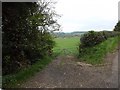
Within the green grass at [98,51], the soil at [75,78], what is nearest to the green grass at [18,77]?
the soil at [75,78]

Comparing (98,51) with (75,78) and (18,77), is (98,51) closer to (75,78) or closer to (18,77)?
(75,78)

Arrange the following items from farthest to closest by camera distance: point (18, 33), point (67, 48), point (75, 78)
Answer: point (67, 48)
point (18, 33)
point (75, 78)

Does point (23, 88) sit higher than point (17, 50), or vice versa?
point (17, 50)

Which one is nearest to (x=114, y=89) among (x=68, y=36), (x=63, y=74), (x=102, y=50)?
(x=63, y=74)

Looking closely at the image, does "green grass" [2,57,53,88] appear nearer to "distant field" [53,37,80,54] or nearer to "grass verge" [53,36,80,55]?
"grass verge" [53,36,80,55]

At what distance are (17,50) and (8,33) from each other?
153 centimetres

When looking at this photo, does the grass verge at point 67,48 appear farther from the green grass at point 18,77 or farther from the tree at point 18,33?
the green grass at point 18,77

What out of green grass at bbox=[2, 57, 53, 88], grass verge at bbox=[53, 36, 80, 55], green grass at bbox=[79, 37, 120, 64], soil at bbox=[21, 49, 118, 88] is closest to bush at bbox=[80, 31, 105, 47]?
green grass at bbox=[79, 37, 120, 64]

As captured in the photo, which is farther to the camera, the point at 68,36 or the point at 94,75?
the point at 68,36

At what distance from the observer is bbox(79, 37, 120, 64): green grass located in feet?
72.1

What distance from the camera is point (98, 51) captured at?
24047 mm

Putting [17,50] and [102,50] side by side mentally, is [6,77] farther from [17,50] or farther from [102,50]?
[102,50]

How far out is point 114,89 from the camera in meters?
12.2

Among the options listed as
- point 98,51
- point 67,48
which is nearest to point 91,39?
point 98,51
